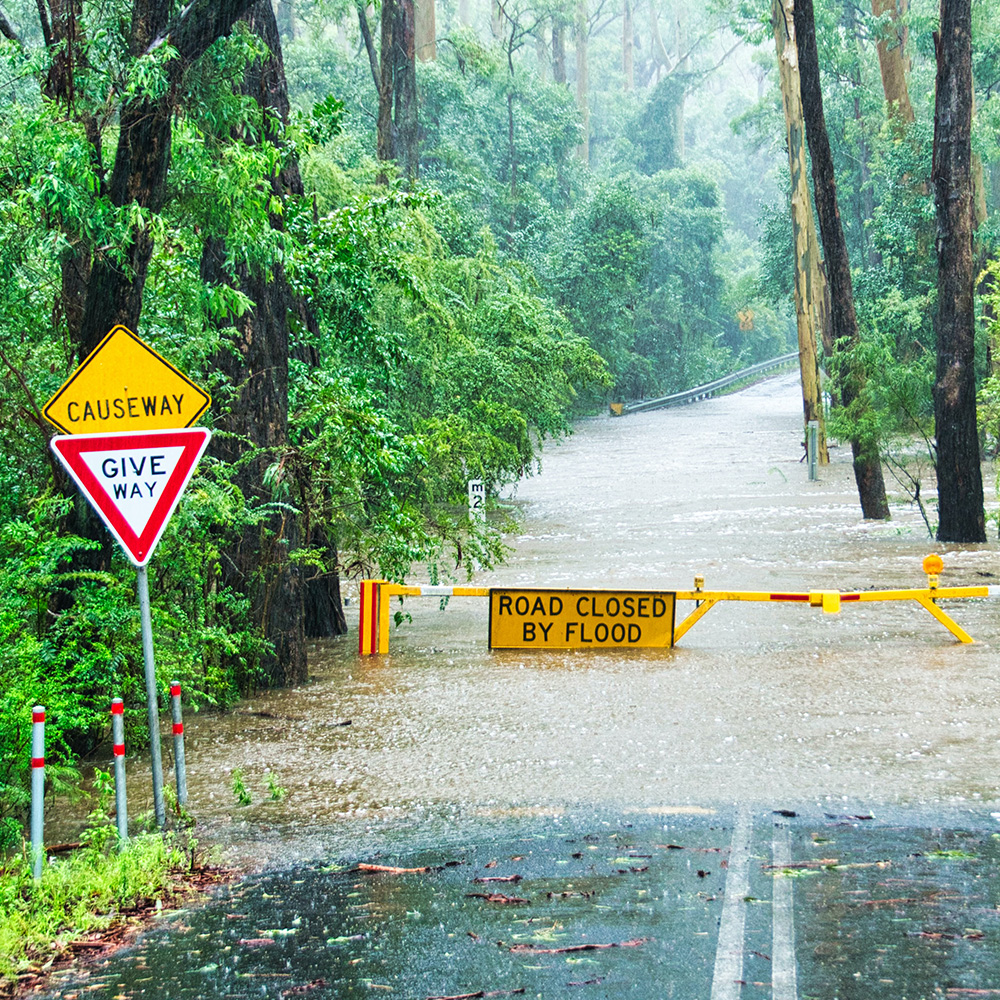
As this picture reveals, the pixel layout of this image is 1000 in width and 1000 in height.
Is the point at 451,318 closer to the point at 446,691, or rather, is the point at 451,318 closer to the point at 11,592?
the point at 446,691

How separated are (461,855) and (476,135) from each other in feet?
162

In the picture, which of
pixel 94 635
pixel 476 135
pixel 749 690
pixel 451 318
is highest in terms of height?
pixel 476 135

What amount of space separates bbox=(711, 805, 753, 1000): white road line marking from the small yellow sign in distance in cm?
529

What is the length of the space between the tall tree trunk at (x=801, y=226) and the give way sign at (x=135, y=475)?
26436 mm

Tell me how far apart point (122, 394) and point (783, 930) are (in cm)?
470

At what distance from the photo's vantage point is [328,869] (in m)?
6.44

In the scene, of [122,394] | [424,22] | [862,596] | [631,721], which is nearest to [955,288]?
[862,596]

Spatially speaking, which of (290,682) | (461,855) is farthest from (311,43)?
(461,855)

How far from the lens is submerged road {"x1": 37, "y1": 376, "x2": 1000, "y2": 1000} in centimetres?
496

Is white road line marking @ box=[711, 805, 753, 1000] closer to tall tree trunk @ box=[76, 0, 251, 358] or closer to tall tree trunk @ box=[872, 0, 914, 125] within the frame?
tall tree trunk @ box=[76, 0, 251, 358]

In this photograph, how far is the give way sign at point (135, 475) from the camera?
23.3ft

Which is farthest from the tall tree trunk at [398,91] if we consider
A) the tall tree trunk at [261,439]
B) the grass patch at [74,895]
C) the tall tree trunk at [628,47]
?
the tall tree trunk at [628,47]

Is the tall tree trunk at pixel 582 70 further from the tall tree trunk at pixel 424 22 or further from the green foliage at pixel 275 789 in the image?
the green foliage at pixel 275 789

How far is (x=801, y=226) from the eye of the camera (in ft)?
105
